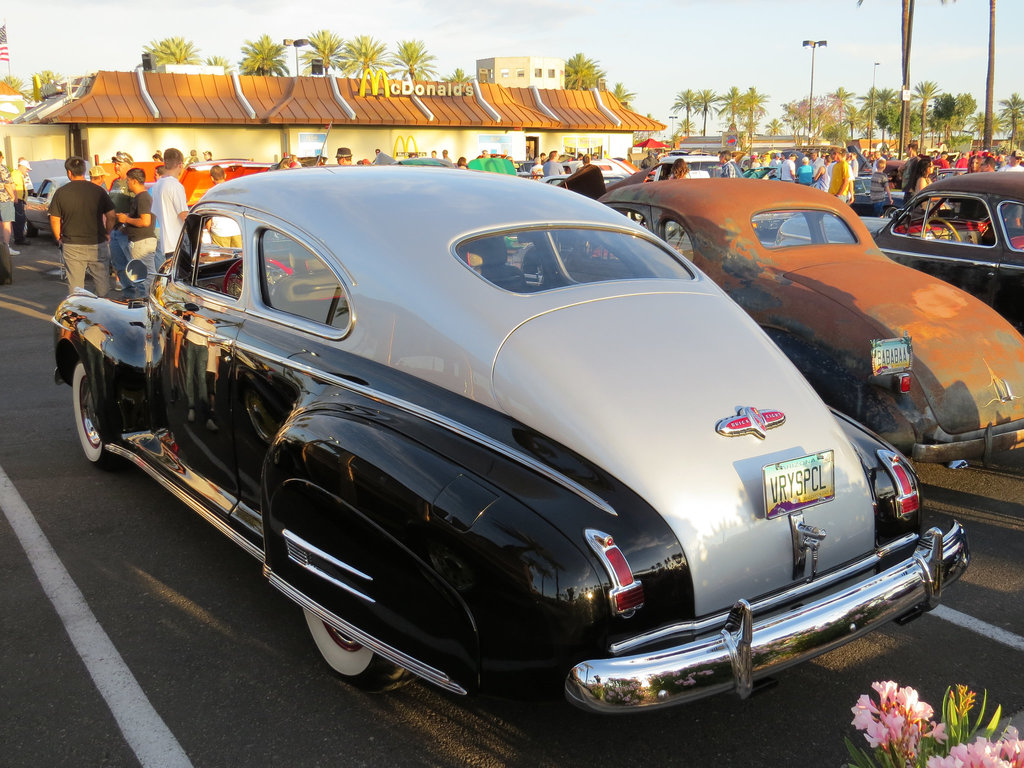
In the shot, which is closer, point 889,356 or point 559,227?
point 559,227

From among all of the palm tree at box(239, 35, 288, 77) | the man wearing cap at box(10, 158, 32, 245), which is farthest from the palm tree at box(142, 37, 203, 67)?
the man wearing cap at box(10, 158, 32, 245)

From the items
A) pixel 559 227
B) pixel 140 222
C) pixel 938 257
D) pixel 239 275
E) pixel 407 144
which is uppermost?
pixel 407 144

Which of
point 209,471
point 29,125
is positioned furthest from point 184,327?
point 29,125

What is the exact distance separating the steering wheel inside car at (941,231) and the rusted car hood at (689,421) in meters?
5.43

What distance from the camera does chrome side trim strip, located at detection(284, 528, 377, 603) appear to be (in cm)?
284

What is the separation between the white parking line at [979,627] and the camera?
12.1ft

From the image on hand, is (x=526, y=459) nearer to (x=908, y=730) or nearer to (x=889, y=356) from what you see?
(x=908, y=730)

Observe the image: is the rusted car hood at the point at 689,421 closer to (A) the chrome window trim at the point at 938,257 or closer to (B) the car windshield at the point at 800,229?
(B) the car windshield at the point at 800,229

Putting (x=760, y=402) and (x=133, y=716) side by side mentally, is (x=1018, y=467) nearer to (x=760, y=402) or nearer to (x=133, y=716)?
(x=760, y=402)

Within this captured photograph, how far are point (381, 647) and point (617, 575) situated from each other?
0.79m

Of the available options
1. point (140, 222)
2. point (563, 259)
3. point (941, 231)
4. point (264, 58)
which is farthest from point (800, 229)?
point (264, 58)

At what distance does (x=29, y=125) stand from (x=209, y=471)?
35.2 metres

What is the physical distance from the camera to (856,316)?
5.28 meters

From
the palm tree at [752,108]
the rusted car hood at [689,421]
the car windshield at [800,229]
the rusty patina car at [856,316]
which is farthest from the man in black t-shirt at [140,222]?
the palm tree at [752,108]
